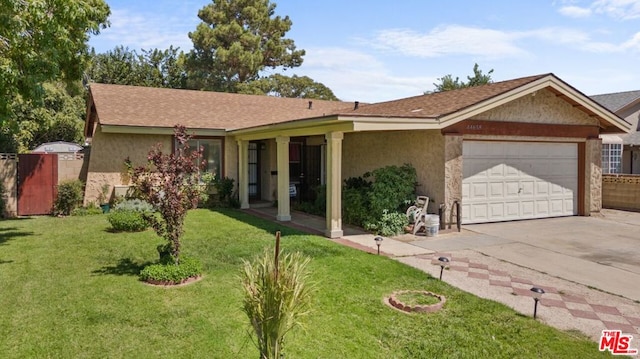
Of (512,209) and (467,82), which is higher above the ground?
(467,82)

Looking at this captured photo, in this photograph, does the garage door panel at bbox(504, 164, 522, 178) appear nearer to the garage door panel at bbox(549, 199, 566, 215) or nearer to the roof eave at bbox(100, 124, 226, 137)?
the garage door panel at bbox(549, 199, 566, 215)

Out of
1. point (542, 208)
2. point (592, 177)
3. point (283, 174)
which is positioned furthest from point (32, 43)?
point (592, 177)

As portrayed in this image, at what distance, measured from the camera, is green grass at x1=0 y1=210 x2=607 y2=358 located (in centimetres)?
429

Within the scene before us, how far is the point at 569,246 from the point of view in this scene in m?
8.96

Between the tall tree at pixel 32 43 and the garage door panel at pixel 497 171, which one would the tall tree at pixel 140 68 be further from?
the garage door panel at pixel 497 171

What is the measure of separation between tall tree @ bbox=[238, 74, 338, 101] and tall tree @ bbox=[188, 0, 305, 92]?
4.44ft

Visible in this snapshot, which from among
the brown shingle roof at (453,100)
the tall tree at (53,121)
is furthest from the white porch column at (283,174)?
the tall tree at (53,121)

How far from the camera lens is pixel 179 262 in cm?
669

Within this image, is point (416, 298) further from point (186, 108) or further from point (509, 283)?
point (186, 108)

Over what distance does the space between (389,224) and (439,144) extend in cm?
243

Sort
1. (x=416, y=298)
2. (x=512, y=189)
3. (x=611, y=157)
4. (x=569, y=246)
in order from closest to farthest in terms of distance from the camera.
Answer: (x=416, y=298) → (x=569, y=246) → (x=512, y=189) → (x=611, y=157)

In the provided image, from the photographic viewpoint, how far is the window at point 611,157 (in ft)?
66.6

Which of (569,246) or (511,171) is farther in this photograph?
(511,171)

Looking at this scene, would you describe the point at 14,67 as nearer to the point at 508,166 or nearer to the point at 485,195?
the point at 485,195
